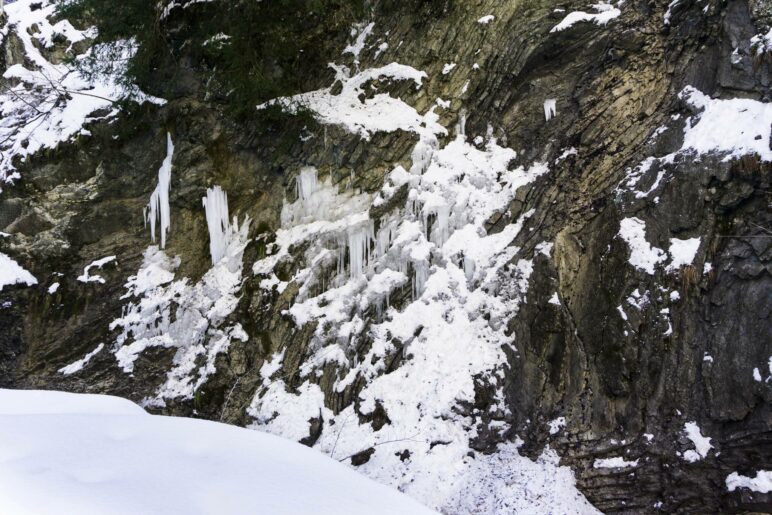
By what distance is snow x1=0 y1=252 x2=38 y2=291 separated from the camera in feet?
27.7

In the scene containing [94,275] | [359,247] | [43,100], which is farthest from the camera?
[43,100]

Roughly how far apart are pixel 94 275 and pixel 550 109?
7912 mm

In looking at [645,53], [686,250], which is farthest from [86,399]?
[645,53]

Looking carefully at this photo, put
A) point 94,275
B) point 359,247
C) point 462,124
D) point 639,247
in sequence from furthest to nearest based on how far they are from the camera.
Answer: point 94,275
point 462,124
point 359,247
point 639,247

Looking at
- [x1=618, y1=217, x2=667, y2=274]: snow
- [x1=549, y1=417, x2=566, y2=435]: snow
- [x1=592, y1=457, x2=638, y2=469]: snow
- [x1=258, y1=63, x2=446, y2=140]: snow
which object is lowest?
[x1=592, y1=457, x2=638, y2=469]: snow

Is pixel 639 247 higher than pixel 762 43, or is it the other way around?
pixel 762 43

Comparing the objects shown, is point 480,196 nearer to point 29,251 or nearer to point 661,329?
point 661,329

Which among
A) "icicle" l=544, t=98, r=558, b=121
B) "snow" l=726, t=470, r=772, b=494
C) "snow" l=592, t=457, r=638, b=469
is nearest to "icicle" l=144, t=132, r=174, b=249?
"icicle" l=544, t=98, r=558, b=121

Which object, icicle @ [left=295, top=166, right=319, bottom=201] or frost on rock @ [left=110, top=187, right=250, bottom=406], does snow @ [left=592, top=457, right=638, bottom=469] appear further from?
icicle @ [left=295, top=166, right=319, bottom=201]

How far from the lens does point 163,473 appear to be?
1.66 m

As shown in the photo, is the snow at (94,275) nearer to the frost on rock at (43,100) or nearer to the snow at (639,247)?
the frost on rock at (43,100)

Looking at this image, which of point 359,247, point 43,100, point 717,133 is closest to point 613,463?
point 717,133

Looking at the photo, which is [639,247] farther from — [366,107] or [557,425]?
[366,107]

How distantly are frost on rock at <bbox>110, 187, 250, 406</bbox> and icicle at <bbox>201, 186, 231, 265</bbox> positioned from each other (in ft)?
0.06
